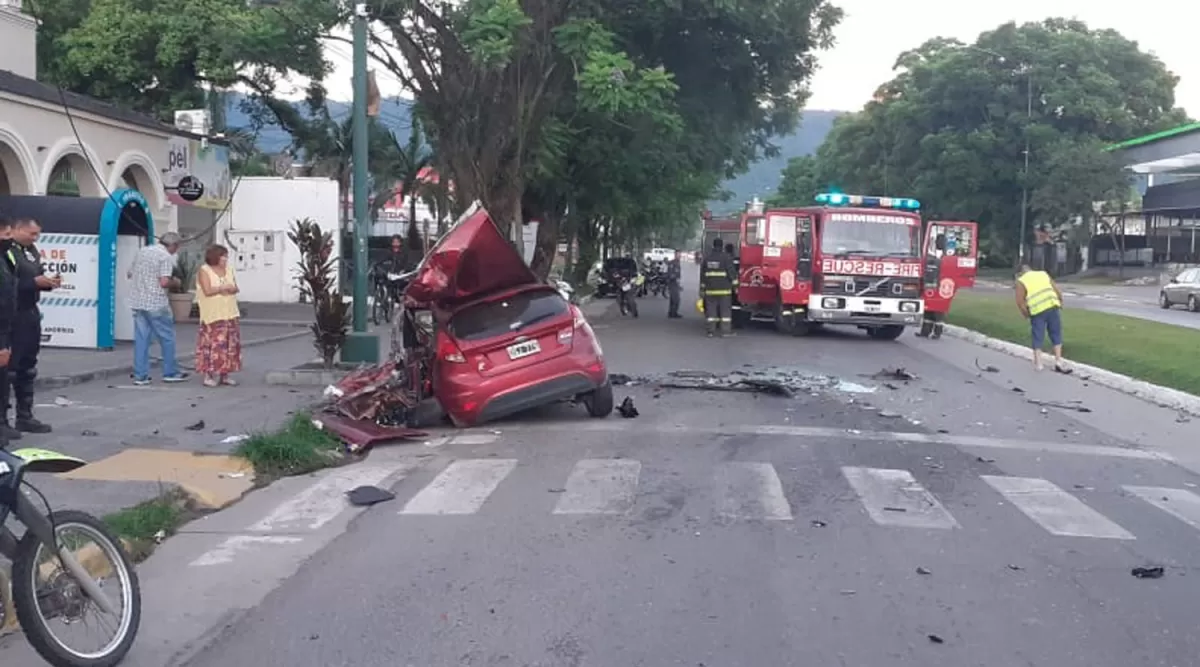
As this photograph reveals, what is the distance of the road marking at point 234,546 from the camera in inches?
314

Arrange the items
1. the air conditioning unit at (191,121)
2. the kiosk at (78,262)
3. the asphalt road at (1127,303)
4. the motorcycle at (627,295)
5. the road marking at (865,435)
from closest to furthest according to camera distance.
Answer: the road marking at (865,435)
the kiosk at (78,262)
the air conditioning unit at (191,121)
the motorcycle at (627,295)
the asphalt road at (1127,303)

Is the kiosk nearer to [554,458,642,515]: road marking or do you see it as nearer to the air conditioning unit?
[554,458,642,515]: road marking

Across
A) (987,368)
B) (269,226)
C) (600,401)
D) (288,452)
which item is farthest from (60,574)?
(269,226)

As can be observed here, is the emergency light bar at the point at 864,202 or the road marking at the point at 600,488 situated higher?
the emergency light bar at the point at 864,202

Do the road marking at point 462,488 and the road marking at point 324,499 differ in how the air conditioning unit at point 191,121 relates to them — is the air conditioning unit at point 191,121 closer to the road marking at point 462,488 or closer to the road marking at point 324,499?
the road marking at point 324,499

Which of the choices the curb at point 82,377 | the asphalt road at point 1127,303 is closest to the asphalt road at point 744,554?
the curb at point 82,377

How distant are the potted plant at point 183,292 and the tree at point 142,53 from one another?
6648mm

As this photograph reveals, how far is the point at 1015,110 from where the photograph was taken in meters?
71.4

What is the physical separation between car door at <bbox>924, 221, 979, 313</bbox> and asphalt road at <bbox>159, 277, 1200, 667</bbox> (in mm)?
12429

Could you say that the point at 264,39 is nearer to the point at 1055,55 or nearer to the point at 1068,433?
the point at 1068,433

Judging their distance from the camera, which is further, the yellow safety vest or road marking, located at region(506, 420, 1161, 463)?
the yellow safety vest

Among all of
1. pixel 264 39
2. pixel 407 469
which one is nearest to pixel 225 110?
pixel 264 39

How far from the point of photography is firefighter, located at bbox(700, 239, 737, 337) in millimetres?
25766

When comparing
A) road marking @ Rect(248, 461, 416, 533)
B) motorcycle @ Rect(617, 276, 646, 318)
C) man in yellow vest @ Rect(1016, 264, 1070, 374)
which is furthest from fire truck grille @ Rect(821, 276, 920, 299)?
road marking @ Rect(248, 461, 416, 533)
